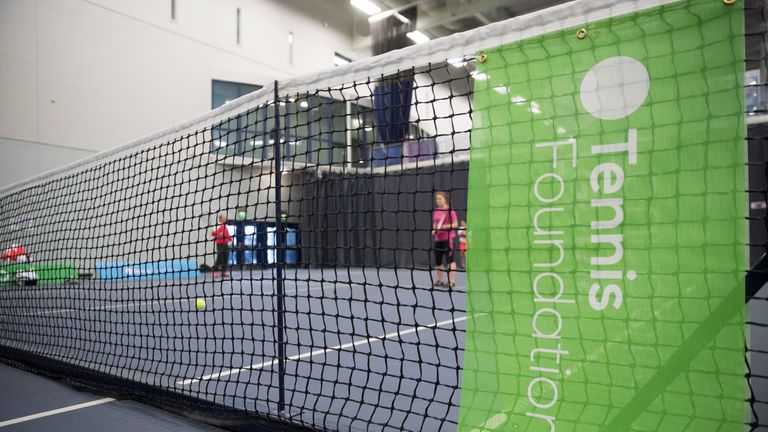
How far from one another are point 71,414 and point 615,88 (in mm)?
2472

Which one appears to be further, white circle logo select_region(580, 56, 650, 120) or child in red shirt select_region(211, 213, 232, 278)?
child in red shirt select_region(211, 213, 232, 278)

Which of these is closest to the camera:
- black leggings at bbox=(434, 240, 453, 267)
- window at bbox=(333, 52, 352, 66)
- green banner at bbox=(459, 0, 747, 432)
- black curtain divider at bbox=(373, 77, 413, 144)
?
green banner at bbox=(459, 0, 747, 432)

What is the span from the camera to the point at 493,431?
139 centimetres

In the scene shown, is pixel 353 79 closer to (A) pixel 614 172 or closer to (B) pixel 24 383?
(A) pixel 614 172

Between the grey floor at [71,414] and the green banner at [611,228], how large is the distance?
1.34m

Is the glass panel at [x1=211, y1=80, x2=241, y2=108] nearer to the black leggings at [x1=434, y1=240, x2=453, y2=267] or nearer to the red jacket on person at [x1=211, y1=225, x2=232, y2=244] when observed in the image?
the black leggings at [x1=434, y1=240, x2=453, y2=267]

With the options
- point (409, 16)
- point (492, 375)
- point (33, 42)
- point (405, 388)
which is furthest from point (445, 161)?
point (492, 375)

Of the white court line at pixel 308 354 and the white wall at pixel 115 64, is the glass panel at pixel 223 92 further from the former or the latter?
the white court line at pixel 308 354

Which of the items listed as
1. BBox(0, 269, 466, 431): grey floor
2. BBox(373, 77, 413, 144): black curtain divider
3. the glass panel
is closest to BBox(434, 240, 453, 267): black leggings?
BBox(0, 269, 466, 431): grey floor

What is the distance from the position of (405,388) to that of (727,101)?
177 centimetres

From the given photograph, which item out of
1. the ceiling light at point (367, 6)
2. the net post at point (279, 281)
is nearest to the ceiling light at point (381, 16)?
the ceiling light at point (367, 6)

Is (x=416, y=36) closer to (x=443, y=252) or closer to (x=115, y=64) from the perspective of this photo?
(x=115, y=64)

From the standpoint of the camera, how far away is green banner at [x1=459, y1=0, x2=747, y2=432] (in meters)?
1.12

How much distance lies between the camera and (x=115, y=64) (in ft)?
34.5
